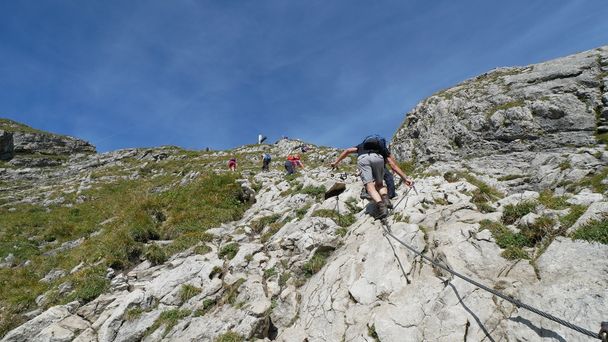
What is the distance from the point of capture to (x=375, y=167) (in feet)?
38.1

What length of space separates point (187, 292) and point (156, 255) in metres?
3.86

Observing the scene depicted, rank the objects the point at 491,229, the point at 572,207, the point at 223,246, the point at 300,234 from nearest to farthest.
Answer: the point at 572,207 → the point at 491,229 → the point at 300,234 → the point at 223,246

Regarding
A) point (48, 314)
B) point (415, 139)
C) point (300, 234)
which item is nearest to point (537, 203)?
point (300, 234)

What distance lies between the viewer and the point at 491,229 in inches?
327

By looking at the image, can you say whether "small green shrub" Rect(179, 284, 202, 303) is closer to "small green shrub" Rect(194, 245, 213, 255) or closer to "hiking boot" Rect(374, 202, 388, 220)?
"small green shrub" Rect(194, 245, 213, 255)

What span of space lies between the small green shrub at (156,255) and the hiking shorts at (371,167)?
9.47 m

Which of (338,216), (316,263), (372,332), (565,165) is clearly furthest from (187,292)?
(565,165)

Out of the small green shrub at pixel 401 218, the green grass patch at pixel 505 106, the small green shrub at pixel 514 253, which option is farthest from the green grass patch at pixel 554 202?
the green grass patch at pixel 505 106

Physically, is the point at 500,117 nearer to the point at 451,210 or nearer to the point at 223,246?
the point at 451,210

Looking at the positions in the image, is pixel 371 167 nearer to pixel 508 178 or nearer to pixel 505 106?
pixel 508 178

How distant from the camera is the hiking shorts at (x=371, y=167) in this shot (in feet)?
37.8

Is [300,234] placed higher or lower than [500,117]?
lower

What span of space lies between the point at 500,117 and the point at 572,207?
17074 millimetres

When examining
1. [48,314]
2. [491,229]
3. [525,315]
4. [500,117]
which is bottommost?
[525,315]
